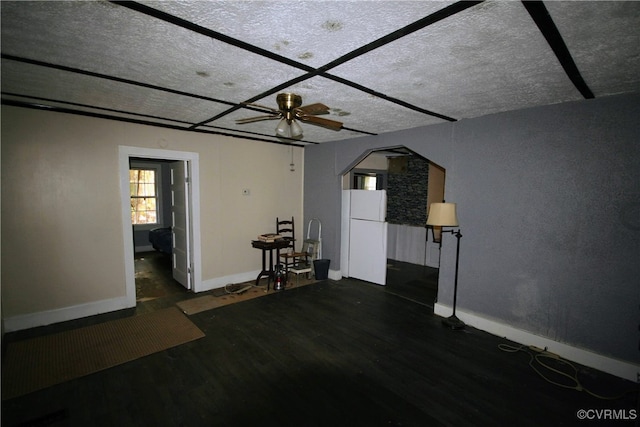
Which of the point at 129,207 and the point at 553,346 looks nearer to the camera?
the point at 553,346

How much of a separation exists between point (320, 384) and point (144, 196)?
7616 millimetres

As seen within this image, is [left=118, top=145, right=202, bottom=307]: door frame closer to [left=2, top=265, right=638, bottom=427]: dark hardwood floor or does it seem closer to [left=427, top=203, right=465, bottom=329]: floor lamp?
[left=2, top=265, right=638, bottom=427]: dark hardwood floor

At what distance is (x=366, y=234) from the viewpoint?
5.10 meters

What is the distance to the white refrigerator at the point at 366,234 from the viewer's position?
4.95m

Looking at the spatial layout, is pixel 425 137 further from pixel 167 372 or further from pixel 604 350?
pixel 167 372

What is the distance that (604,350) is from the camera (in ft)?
8.69

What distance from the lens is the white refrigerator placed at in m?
4.95

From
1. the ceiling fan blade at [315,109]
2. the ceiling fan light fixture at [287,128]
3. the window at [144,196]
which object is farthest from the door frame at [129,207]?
the window at [144,196]

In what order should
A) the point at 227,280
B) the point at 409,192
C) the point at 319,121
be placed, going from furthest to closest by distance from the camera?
the point at 409,192 < the point at 227,280 < the point at 319,121

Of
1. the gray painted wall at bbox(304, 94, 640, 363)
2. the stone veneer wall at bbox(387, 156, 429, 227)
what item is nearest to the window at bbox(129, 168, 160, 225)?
the stone veneer wall at bbox(387, 156, 429, 227)

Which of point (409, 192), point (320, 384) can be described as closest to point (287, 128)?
point (320, 384)

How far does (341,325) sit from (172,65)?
313cm

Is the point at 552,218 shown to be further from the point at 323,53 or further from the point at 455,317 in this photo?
the point at 323,53
